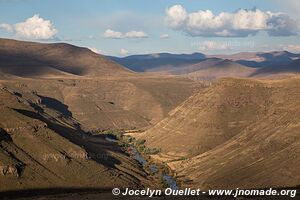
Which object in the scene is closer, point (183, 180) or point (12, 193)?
point (12, 193)

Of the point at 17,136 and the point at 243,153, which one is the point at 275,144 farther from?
the point at 17,136

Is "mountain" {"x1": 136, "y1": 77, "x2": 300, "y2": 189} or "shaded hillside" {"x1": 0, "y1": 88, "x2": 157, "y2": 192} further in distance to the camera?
"mountain" {"x1": 136, "y1": 77, "x2": 300, "y2": 189}

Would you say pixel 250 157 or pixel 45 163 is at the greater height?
pixel 45 163

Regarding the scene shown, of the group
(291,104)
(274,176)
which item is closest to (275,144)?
(274,176)

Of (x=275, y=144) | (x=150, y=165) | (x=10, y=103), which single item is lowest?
(x=150, y=165)

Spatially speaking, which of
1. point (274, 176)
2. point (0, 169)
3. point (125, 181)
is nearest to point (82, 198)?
point (0, 169)

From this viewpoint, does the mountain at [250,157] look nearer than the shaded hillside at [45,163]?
No

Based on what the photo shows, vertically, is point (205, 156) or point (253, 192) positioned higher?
point (253, 192)

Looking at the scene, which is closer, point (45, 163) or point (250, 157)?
point (45, 163)

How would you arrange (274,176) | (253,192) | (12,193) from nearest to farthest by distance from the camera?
(253,192)
(12,193)
(274,176)

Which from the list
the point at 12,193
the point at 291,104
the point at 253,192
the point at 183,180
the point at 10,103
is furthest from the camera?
the point at 291,104
